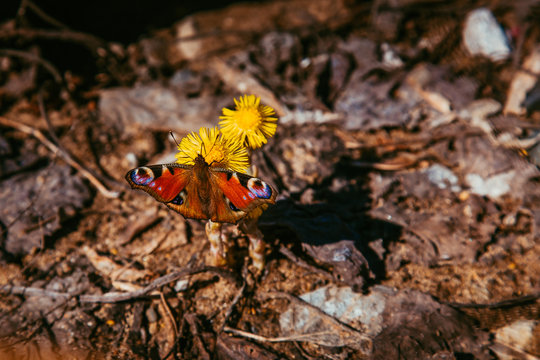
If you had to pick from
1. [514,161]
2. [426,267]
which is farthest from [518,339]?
[514,161]

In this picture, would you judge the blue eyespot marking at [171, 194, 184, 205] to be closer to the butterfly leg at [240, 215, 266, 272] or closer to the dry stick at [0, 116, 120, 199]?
the butterfly leg at [240, 215, 266, 272]

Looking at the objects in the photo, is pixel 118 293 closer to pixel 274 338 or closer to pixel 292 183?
pixel 274 338

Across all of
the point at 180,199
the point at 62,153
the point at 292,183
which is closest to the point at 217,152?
the point at 180,199

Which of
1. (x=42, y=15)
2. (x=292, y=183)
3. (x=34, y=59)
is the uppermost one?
(x=42, y=15)

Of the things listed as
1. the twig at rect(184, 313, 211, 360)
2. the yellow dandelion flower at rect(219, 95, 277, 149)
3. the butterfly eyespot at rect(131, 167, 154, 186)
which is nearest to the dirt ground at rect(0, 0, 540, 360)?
the twig at rect(184, 313, 211, 360)

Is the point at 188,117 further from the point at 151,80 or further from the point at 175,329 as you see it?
the point at 175,329

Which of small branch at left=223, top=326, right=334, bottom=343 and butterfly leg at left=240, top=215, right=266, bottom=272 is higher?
butterfly leg at left=240, top=215, right=266, bottom=272

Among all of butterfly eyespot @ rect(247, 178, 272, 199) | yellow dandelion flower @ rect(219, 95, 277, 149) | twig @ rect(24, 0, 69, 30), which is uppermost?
twig @ rect(24, 0, 69, 30)
